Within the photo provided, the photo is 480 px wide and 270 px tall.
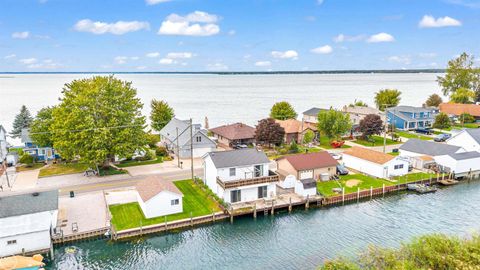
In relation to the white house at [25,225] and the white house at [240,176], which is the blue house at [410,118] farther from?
the white house at [25,225]

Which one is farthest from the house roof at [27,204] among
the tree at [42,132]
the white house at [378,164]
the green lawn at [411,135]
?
the green lawn at [411,135]

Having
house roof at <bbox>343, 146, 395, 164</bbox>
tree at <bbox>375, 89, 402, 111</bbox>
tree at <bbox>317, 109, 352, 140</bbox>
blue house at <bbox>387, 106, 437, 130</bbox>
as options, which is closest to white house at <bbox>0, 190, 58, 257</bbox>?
house roof at <bbox>343, 146, 395, 164</bbox>

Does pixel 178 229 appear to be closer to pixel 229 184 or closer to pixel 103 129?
pixel 229 184

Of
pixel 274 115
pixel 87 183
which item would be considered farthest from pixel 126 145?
pixel 274 115

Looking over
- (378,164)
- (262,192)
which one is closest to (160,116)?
(262,192)

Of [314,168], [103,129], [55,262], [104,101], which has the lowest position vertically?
[55,262]
